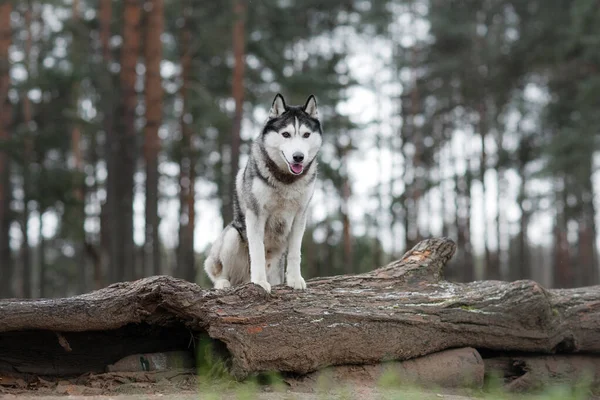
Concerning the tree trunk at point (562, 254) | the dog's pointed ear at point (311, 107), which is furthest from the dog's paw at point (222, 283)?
the tree trunk at point (562, 254)

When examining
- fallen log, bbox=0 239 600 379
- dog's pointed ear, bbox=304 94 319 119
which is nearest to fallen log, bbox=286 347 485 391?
fallen log, bbox=0 239 600 379

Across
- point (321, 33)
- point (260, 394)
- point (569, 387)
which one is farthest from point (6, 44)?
point (569, 387)

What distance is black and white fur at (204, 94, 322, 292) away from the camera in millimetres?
6312

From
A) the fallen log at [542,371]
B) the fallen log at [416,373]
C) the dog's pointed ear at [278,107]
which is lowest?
the fallen log at [542,371]

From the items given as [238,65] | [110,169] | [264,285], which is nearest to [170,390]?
[264,285]

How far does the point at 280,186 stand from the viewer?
638cm

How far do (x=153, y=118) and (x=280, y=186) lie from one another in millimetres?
10437

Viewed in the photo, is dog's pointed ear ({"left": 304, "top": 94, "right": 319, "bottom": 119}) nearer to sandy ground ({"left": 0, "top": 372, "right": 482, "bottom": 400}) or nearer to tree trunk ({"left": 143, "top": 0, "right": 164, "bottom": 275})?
sandy ground ({"left": 0, "top": 372, "right": 482, "bottom": 400})

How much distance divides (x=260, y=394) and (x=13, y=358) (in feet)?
8.07

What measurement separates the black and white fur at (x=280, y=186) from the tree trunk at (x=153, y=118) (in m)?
9.03

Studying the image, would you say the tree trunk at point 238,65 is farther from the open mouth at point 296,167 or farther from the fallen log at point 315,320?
the open mouth at point 296,167

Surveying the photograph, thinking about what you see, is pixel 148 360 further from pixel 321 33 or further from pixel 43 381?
pixel 321 33

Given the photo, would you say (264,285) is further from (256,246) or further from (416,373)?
(416,373)

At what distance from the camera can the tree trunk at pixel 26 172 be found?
16328 millimetres
